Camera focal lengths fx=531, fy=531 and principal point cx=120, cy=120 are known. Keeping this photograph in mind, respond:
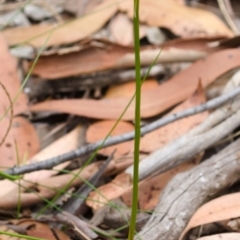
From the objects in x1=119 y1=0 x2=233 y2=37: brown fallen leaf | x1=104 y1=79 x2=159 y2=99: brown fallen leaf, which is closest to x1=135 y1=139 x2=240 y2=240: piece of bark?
x1=104 y1=79 x2=159 y2=99: brown fallen leaf

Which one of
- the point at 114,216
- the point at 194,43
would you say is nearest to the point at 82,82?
the point at 194,43

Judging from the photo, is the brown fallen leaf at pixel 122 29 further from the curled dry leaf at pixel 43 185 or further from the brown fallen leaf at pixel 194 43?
the curled dry leaf at pixel 43 185

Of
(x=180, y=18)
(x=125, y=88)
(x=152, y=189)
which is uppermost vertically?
(x=180, y=18)

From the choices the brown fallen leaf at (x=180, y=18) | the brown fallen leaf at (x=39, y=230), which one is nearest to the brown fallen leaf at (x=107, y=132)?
the brown fallen leaf at (x=39, y=230)

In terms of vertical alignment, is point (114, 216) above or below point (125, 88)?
below

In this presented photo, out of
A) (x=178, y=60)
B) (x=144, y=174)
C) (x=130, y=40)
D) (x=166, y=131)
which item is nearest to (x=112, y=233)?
(x=144, y=174)

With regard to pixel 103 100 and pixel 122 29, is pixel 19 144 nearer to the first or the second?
pixel 103 100

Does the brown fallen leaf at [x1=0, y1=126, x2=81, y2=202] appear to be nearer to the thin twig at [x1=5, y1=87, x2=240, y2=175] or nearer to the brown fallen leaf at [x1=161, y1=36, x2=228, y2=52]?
the thin twig at [x1=5, y1=87, x2=240, y2=175]
